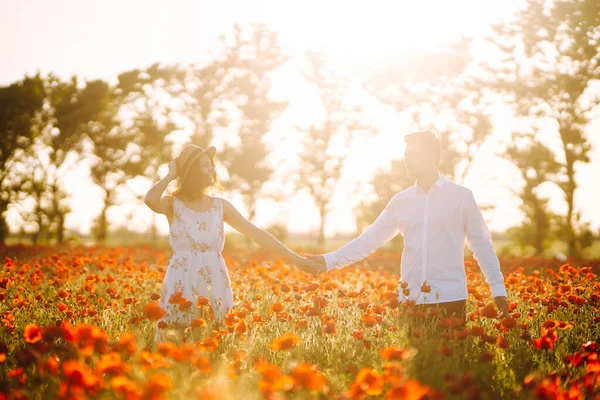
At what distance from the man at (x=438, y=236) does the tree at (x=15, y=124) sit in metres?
29.1

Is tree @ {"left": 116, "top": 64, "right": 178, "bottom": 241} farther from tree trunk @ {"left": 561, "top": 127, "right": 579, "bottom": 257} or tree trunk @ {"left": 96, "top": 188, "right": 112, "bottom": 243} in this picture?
tree trunk @ {"left": 561, "top": 127, "right": 579, "bottom": 257}

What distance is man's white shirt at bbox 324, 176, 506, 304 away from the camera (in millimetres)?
4973

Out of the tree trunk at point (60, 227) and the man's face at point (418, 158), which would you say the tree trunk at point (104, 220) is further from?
the man's face at point (418, 158)

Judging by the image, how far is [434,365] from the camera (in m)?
3.75

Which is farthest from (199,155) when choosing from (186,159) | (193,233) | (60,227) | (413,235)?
(60,227)

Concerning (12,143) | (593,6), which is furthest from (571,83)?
A: (12,143)

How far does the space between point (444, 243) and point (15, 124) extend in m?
29.5

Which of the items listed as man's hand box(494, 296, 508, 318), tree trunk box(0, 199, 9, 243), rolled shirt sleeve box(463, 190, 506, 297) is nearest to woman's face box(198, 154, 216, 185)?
rolled shirt sleeve box(463, 190, 506, 297)

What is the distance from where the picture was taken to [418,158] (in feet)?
16.8

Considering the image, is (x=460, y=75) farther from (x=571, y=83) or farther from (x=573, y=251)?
(x=573, y=251)

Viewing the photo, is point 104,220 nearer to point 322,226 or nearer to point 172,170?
point 322,226

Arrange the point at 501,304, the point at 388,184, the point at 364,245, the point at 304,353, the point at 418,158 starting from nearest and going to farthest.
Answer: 1. the point at 304,353
2. the point at 501,304
3. the point at 418,158
4. the point at 364,245
5. the point at 388,184

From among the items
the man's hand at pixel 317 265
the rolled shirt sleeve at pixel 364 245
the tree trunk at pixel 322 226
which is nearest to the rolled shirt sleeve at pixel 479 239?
the rolled shirt sleeve at pixel 364 245

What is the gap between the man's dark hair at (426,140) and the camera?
5.03 metres
